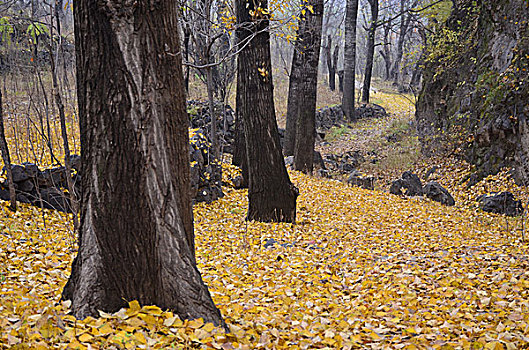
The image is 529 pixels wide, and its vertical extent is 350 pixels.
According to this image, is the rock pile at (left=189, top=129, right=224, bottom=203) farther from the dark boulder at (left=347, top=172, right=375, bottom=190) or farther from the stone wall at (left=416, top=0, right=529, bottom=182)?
the stone wall at (left=416, top=0, right=529, bottom=182)

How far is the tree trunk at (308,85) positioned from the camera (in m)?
9.87

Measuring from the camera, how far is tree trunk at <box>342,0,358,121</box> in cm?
1805

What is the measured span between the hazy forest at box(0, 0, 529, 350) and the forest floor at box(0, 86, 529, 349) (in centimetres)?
2

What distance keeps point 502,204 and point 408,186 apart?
8.12ft

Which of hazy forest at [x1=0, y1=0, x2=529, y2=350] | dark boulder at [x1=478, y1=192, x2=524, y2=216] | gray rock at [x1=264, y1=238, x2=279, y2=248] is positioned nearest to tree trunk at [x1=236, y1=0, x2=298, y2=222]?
hazy forest at [x1=0, y1=0, x2=529, y2=350]

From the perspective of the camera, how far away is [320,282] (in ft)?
14.1

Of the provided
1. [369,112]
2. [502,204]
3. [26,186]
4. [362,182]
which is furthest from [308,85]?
[369,112]

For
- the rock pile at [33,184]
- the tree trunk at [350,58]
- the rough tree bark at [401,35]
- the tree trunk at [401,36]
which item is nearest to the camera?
the rock pile at [33,184]

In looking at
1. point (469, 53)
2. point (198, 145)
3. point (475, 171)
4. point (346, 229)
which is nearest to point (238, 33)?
point (198, 145)

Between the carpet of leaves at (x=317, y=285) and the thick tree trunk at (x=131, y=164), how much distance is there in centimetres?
18

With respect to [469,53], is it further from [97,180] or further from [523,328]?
[97,180]

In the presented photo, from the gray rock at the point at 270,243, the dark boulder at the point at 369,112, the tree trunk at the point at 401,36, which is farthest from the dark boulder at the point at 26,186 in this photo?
the dark boulder at the point at 369,112

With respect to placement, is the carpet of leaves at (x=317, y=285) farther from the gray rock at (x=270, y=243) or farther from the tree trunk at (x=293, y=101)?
the tree trunk at (x=293, y=101)

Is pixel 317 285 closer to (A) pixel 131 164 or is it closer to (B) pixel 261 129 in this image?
(A) pixel 131 164
